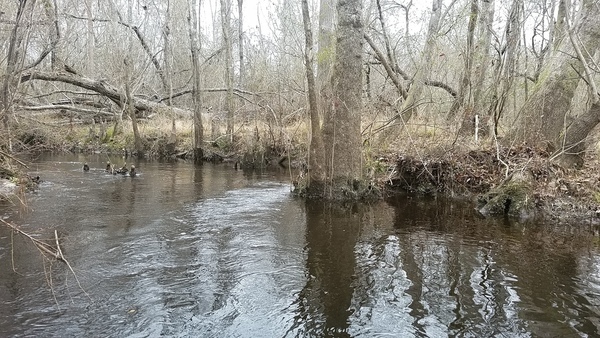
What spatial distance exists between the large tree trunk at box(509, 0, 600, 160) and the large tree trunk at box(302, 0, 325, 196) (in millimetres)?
4971

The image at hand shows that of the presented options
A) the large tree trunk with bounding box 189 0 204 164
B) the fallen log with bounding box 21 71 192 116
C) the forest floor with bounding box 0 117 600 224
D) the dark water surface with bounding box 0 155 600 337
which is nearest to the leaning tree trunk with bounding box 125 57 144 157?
the fallen log with bounding box 21 71 192 116

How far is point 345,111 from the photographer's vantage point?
10.4 m

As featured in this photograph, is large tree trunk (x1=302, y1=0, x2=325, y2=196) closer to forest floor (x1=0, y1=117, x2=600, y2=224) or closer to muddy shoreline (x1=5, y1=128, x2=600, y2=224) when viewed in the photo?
muddy shoreline (x1=5, y1=128, x2=600, y2=224)

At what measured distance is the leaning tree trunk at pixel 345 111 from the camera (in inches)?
400

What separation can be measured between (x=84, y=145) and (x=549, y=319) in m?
26.6

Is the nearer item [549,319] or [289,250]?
[549,319]

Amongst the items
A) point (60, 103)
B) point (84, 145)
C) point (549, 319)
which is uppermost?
point (60, 103)

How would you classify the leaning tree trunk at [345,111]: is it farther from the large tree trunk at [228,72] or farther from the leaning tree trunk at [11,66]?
the large tree trunk at [228,72]

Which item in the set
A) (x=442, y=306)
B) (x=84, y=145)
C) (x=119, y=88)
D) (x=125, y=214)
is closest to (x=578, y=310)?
(x=442, y=306)

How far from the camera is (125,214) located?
8.98 meters

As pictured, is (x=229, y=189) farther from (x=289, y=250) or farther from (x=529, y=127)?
(x=529, y=127)

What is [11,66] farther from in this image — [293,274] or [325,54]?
[325,54]

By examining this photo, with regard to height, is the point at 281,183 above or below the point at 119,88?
A: below

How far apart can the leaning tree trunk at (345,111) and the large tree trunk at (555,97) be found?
4187 mm
